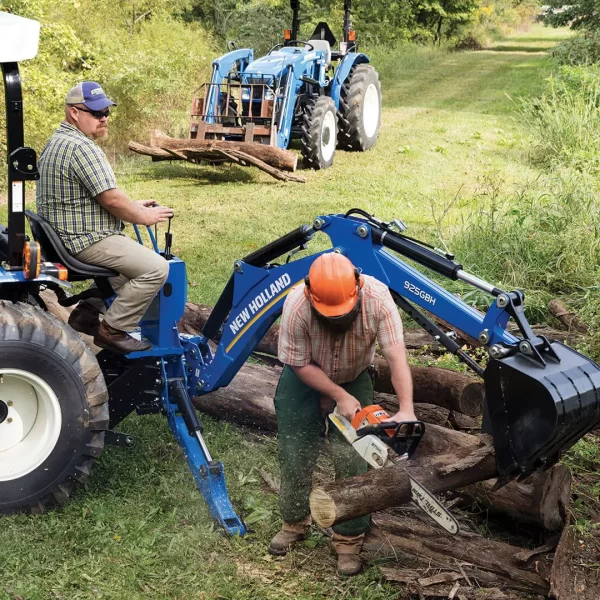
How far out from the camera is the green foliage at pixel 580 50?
22.0m

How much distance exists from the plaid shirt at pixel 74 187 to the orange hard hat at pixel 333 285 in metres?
1.54

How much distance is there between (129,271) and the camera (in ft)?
17.5

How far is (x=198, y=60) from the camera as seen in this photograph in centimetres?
1995

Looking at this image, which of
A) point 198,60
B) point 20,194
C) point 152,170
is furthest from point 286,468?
point 198,60

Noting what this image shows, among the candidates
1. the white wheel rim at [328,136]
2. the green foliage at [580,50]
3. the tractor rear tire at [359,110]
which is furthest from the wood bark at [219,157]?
the green foliage at [580,50]

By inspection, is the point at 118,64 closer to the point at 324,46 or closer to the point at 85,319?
the point at 324,46

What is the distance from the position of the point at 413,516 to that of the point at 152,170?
36.2 ft

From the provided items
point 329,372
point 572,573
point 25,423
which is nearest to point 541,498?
point 572,573

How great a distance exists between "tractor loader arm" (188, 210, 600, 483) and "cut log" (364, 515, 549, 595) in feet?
2.12

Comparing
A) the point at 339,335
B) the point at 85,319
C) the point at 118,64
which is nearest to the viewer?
the point at 339,335

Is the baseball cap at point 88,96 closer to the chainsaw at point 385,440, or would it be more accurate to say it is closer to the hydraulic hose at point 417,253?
the hydraulic hose at point 417,253

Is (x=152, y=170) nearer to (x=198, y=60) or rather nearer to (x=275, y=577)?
(x=198, y=60)

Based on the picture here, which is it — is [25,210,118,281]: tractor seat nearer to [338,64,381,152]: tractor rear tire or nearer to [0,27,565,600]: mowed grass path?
[0,27,565,600]: mowed grass path

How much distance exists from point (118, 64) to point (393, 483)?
14.7 meters
